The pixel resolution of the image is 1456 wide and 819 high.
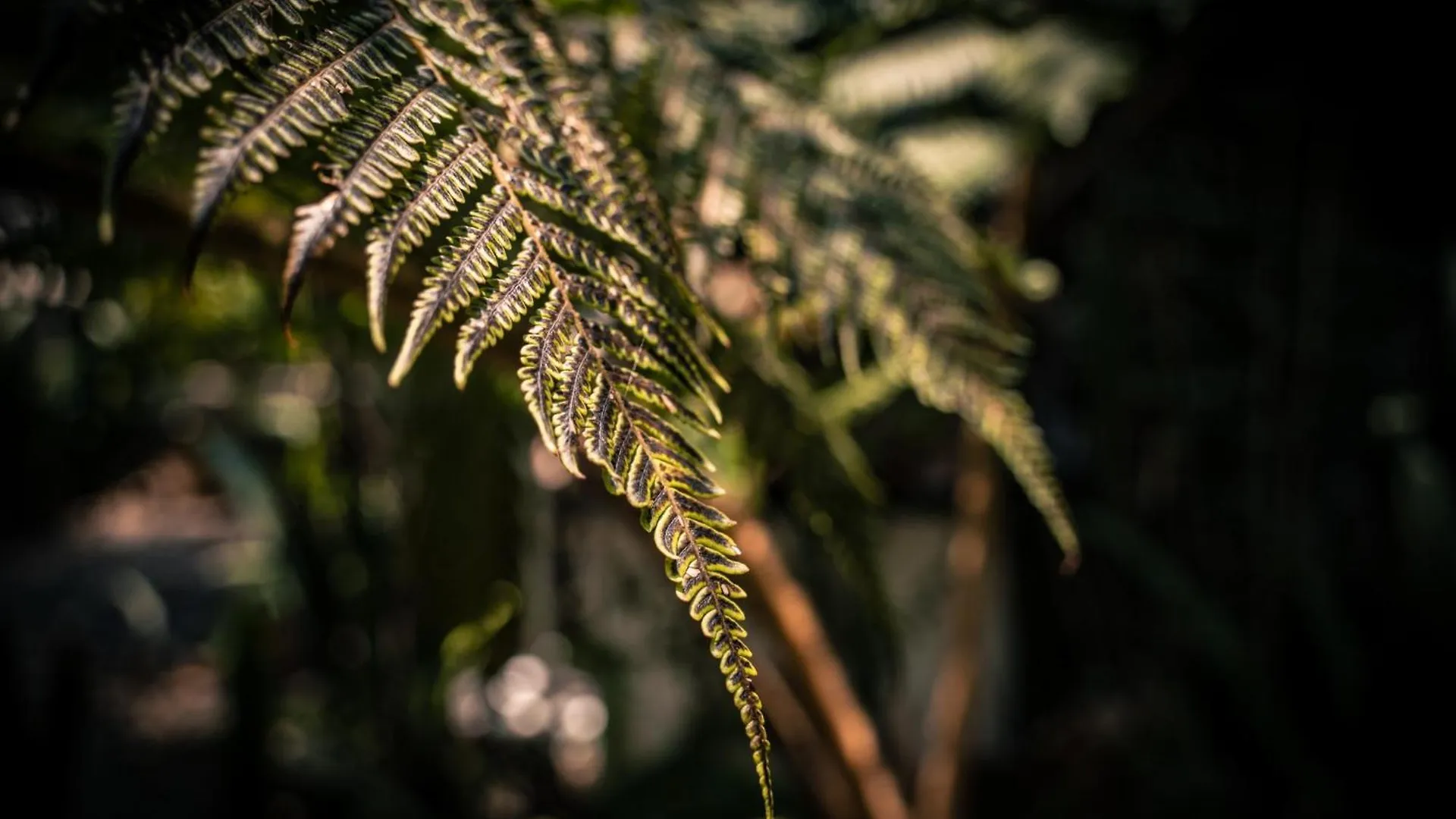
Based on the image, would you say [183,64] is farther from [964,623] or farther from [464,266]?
[964,623]

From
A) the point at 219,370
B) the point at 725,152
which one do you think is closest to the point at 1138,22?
the point at 725,152

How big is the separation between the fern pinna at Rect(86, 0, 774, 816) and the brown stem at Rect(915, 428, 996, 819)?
919 mm

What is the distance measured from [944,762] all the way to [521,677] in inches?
61.5

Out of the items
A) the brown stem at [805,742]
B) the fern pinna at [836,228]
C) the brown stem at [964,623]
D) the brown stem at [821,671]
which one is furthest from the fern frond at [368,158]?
the brown stem at [964,623]

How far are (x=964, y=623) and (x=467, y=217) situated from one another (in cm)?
104

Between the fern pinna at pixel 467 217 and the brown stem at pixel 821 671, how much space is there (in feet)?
1.55

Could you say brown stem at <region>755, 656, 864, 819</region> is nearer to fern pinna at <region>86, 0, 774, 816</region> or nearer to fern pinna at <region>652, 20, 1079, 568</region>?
fern pinna at <region>652, 20, 1079, 568</region>

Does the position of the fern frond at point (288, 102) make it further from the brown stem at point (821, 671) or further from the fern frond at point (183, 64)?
the brown stem at point (821, 671)

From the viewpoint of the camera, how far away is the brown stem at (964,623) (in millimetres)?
1177

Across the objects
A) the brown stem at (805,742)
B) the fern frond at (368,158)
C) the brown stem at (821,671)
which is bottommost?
the brown stem at (805,742)

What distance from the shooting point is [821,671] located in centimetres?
90

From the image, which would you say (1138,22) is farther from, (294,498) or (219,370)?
(219,370)

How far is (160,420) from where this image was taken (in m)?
3.95

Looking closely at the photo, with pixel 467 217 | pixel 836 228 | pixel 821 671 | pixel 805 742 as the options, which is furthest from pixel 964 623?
pixel 467 217
